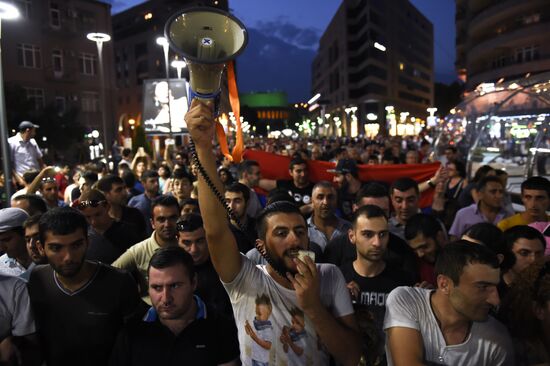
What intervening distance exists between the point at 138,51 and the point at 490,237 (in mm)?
77827

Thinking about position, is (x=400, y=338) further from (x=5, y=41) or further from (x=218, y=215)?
(x=5, y=41)

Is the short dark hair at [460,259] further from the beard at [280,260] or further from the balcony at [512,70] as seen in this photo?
the balcony at [512,70]

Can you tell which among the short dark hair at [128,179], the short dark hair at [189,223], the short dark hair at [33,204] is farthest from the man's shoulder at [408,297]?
the short dark hair at [128,179]

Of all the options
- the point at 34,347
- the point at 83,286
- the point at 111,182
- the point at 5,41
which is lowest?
the point at 34,347

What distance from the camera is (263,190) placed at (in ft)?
27.6

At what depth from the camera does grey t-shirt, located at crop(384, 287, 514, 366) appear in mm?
2451

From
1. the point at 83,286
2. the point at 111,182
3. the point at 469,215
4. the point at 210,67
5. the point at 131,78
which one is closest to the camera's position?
the point at 210,67

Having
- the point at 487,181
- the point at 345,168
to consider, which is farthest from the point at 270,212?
the point at 345,168

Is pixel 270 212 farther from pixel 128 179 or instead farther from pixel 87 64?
pixel 87 64

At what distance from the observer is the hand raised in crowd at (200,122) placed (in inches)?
83.7

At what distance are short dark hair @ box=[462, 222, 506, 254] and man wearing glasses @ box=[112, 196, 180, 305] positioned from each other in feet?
8.47

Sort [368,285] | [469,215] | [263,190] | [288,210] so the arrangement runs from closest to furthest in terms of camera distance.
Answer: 1. [288,210]
2. [368,285]
3. [469,215]
4. [263,190]

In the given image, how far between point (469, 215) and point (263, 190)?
365 centimetres

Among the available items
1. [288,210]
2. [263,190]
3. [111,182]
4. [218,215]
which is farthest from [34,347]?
[263,190]
